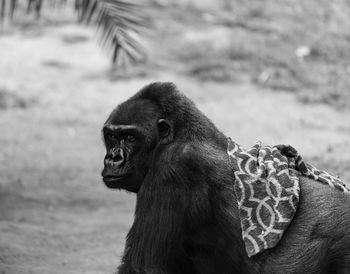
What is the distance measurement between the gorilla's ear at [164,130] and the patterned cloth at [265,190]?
16.1 inches

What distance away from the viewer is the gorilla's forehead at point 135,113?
17.1ft

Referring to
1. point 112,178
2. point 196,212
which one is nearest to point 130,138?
point 112,178

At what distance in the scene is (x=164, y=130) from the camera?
5180 mm

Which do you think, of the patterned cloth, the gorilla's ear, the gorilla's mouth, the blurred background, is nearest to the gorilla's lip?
the gorilla's mouth

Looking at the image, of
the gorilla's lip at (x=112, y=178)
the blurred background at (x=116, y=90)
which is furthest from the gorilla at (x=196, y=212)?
the blurred background at (x=116, y=90)

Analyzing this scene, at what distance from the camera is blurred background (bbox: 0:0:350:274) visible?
7.64m

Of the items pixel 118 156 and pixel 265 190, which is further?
pixel 118 156

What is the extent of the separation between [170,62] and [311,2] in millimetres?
3664

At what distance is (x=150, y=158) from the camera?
5172 mm

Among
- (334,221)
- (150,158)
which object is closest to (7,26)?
(150,158)

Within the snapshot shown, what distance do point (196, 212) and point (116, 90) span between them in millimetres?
7550

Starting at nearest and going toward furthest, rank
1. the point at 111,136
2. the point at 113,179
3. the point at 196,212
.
Result: the point at 196,212 → the point at 113,179 → the point at 111,136

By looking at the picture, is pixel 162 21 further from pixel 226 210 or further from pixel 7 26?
pixel 226 210

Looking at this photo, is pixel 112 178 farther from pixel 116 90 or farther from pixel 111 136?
pixel 116 90
